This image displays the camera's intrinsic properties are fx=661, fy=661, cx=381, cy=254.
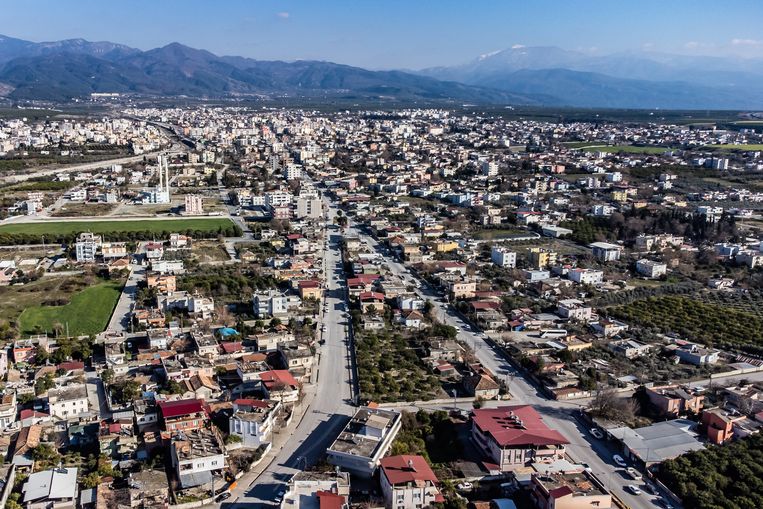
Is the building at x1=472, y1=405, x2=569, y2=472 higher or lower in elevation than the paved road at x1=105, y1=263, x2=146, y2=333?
higher

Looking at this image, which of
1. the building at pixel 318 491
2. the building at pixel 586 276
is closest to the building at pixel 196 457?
the building at pixel 318 491

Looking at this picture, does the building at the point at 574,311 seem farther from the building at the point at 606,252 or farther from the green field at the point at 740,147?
the green field at the point at 740,147

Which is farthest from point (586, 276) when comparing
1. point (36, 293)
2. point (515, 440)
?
point (36, 293)

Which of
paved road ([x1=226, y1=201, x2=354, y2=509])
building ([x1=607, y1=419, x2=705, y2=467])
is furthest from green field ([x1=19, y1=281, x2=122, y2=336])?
building ([x1=607, y1=419, x2=705, y2=467])

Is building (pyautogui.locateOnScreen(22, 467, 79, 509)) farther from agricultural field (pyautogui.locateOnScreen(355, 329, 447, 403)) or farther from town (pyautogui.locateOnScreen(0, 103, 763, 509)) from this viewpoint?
agricultural field (pyautogui.locateOnScreen(355, 329, 447, 403))

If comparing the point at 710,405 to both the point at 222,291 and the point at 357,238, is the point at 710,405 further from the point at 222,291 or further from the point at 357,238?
the point at 357,238

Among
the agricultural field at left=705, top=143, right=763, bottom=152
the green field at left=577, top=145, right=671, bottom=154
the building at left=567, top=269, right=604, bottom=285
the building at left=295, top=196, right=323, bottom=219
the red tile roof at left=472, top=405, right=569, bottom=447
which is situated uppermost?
the agricultural field at left=705, top=143, right=763, bottom=152

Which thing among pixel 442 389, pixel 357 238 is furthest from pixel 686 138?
pixel 442 389
